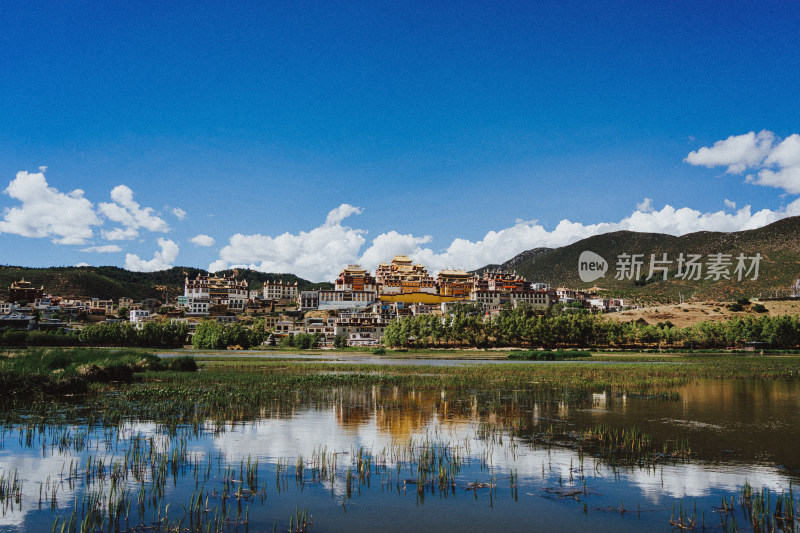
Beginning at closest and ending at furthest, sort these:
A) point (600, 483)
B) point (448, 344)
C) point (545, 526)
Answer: point (545, 526) < point (600, 483) < point (448, 344)

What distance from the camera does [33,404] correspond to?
2645 cm

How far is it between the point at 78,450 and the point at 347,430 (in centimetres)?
892

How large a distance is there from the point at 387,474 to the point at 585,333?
107920 millimetres

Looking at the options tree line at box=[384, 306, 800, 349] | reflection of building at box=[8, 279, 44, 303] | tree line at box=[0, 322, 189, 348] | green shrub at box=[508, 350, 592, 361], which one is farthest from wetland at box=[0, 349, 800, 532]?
reflection of building at box=[8, 279, 44, 303]

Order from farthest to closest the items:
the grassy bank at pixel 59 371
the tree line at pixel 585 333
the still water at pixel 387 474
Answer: the tree line at pixel 585 333 < the grassy bank at pixel 59 371 < the still water at pixel 387 474

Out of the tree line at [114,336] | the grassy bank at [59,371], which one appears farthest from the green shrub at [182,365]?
the tree line at [114,336]

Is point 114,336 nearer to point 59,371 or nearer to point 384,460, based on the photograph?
point 59,371

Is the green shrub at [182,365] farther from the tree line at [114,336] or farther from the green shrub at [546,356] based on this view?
the tree line at [114,336]

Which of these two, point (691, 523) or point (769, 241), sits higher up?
point (769, 241)

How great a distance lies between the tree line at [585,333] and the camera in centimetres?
10656

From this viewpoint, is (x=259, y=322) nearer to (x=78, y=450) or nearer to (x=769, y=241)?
(x=78, y=450)

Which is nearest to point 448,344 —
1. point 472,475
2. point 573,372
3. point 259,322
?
point 259,322

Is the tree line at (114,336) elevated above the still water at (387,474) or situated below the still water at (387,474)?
below

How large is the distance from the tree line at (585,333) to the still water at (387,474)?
92.4m
